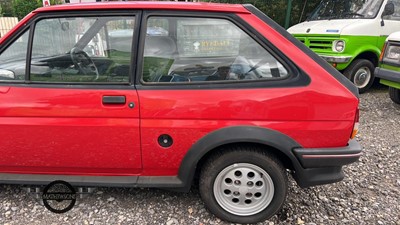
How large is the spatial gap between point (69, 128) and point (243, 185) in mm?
1385

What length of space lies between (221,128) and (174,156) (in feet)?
1.40

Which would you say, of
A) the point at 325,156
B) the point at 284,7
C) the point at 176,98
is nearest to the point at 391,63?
the point at 325,156

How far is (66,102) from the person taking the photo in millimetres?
2291

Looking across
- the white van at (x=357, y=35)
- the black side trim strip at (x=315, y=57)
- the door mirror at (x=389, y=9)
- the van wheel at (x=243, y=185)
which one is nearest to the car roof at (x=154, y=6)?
the black side trim strip at (x=315, y=57)

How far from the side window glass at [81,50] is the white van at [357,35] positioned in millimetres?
4903

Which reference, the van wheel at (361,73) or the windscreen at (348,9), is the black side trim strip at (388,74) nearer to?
the van wheel at (361,73)

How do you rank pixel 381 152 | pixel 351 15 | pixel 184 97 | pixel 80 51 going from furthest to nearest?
pixel 351 15, pixel 381 152, pixel 80 51, pixel 184 97

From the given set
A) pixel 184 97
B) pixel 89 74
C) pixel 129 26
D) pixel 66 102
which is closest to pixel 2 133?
pixel 66 102

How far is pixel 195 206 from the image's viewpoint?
2740mm

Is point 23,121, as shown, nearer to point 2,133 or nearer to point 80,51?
point 2,133

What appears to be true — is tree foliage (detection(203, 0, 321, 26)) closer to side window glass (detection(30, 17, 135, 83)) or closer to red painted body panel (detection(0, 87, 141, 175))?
side window glass (detection(30, 17, 135, 83))

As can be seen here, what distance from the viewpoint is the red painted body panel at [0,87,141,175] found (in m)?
2.29

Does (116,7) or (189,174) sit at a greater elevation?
(116,7)

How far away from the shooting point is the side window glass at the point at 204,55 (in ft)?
7.60
